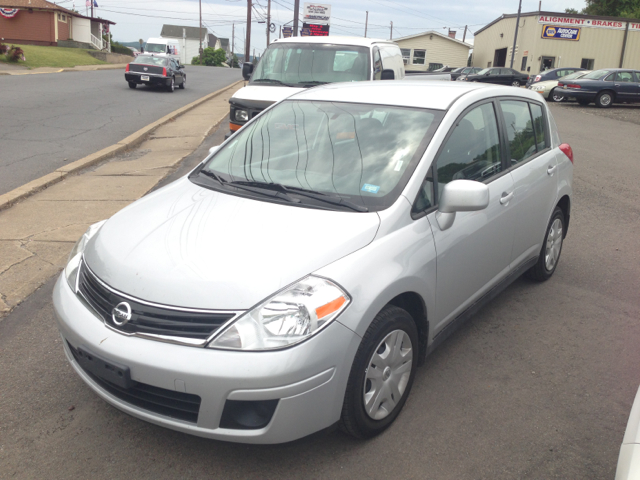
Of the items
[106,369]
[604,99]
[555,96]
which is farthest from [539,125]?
[555,96]

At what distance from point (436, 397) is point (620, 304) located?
2258 mm

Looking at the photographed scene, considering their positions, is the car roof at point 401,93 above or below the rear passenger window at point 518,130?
above

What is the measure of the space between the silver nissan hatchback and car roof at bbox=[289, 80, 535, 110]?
2 cm

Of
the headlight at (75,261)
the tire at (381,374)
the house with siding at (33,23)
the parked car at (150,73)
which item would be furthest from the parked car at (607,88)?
the house with siding at (33,23)

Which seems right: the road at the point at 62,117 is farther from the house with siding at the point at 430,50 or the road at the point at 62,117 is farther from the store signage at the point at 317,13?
the house with siding at the point at 430,50

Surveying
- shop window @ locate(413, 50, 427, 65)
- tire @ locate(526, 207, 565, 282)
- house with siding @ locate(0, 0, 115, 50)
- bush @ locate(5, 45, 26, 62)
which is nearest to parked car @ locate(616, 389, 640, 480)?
tire @ locate(526, 207, 565, 282)

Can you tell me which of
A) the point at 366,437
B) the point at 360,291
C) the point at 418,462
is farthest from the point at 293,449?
the point at 360,291

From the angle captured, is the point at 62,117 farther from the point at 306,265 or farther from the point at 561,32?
the point at 561,32

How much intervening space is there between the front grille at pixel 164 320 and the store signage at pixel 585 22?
46.1m

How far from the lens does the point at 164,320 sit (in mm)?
2494

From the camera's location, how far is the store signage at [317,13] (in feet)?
111

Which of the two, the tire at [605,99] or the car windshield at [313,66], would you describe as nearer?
the car windshield at [313,66]

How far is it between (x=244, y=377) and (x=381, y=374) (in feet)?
2.59

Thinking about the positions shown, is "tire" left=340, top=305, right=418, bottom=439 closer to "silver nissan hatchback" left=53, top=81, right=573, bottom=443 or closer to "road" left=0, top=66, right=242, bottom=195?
"silver nissan hatchback" left=53, top=81, right=573, bottom=443
